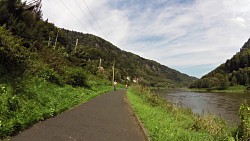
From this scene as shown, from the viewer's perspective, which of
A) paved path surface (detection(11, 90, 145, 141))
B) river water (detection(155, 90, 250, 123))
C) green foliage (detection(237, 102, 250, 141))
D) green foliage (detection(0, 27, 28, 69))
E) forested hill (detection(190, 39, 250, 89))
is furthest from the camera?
forested hill (detection(190, 39, 250, 89))

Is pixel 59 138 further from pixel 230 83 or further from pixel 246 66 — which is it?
pixel 246 66

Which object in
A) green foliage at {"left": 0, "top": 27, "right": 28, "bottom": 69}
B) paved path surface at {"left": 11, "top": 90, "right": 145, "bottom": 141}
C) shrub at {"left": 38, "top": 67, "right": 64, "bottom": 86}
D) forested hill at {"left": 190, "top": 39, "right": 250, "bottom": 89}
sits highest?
forested hill at {"left": 190, "top": 39, "right": 250, "bottom": 89}

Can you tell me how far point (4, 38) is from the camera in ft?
37.9

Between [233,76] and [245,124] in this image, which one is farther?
[233,76]

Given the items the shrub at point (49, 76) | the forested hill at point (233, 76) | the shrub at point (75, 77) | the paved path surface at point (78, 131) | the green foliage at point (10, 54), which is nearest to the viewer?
the paved path surface at point (78, 131)

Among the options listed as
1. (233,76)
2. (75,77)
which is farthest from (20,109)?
(233,76)

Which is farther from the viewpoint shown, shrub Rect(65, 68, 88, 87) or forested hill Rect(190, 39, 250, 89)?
forested hill Rect(190, 39, 250, 89)

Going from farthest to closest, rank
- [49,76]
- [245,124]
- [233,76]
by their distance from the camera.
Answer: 1. [233,76]
2. [49,76]
3. [245,124]

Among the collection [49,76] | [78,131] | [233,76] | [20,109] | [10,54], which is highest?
[233,76]

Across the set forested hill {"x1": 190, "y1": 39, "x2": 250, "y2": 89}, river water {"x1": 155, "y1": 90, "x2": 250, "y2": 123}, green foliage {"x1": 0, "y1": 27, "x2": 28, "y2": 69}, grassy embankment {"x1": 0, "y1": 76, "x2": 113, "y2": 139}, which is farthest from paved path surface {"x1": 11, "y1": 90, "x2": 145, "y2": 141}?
forested hill {"x1": 190, "y1": 39, "x2": 250, "y2": 89}

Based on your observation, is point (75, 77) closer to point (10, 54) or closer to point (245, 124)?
point (10, 54)

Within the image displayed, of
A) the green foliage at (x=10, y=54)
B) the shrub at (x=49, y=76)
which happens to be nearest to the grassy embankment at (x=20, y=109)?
the green foliage at (x=10, y=54)

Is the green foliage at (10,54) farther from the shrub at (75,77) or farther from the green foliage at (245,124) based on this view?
the green foliage at (245,124)

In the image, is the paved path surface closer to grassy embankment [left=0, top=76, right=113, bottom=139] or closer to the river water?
grassy embankment [left=0, top=76, right=113, bottom=139]
